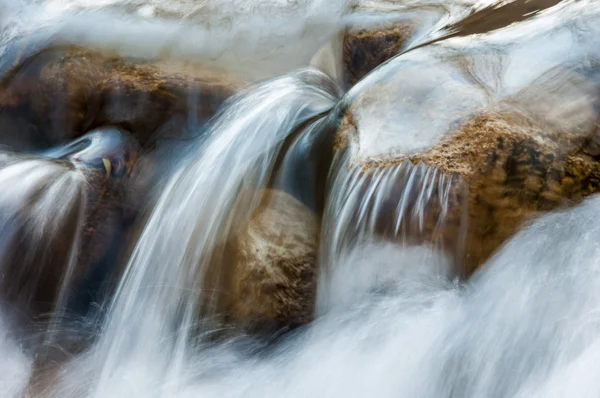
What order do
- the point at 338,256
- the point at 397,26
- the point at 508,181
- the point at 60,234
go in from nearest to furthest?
the point at 508,181 < the point at 338,256 < the point at 60,234 < the point at 397,26

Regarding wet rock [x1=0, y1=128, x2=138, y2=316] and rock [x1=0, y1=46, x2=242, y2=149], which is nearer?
wet rock [x1=0, y1=128, x2=138, y2=316]

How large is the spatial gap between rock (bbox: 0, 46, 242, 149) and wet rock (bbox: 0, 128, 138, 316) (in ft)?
1.83

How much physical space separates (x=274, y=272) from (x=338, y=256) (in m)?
0.31

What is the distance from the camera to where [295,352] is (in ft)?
9.36

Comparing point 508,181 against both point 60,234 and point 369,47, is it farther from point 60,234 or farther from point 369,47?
point 60,234

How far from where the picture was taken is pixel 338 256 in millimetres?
2930

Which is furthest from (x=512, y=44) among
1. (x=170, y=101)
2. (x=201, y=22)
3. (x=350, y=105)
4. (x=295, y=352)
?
(x=201, y=22)

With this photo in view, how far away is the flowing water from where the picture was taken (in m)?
2.48

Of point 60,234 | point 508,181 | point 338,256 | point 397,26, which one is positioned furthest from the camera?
point 397,26

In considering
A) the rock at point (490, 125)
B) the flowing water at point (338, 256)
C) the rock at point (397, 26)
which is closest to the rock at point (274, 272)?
the flowing water at point (338, 256)

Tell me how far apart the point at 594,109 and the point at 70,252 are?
9.04 ft

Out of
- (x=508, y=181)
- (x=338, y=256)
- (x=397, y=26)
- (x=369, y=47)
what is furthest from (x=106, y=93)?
(x=508, y=181)

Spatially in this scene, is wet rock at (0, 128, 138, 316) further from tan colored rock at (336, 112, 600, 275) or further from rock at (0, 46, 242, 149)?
tan colored rock at (336, 112, 600, 275)

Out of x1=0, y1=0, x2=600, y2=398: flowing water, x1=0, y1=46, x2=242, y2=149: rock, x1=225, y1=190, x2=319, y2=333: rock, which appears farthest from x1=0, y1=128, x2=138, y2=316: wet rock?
x1=225, y1=190, x2=319, y2=333: rock
